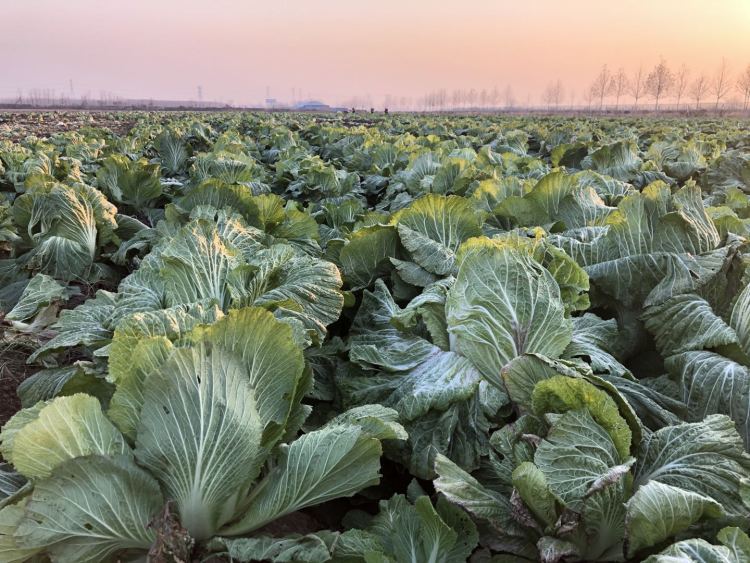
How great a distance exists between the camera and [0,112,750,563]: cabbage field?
5.77 ft

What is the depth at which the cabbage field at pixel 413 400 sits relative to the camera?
176cm

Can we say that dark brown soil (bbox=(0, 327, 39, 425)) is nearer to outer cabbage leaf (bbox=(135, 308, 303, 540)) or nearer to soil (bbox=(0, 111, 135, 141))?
outer cabbage leaf (bbox=(135, 308, 303, 540))

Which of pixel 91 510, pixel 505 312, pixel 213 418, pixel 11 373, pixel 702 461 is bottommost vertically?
pixel 11 373

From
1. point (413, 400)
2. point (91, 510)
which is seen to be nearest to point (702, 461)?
point (413, 400)

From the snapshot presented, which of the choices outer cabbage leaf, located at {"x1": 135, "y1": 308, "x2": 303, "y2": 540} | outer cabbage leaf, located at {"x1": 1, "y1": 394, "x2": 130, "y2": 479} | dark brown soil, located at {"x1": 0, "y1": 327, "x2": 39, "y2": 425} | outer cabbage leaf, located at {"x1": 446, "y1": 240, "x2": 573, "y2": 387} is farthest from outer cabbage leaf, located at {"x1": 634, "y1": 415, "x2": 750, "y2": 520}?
dark brown soil, located at {"x1": 0, "y1": 327, "x2": 39, "y2": 425}

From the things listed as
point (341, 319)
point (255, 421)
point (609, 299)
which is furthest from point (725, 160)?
point (255, 421)

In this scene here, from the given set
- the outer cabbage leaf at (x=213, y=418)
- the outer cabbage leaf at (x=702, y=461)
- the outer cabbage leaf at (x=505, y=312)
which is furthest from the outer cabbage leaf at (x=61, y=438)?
the outer cabbage leaf at (x=702, y=461)

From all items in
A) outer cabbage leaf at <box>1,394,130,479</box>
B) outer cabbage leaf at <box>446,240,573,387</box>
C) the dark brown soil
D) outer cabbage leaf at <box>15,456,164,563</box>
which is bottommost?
the dark brown soil

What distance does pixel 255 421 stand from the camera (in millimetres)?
1867

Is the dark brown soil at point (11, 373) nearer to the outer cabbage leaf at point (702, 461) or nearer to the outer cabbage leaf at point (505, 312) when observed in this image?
the outer cabbage leaf at point (505, 312)

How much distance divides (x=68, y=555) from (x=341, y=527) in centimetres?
115

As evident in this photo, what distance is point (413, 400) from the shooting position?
247 cm

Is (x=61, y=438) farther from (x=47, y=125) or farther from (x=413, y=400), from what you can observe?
(x=47, y=125)

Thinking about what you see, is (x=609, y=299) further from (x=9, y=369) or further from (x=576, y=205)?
(x=9, y=369)
